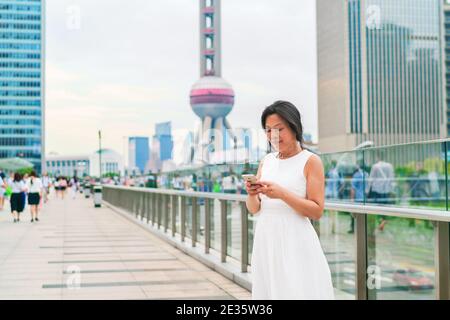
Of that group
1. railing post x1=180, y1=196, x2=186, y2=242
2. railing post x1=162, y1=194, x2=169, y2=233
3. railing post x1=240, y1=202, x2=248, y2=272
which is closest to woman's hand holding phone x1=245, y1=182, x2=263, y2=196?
railing post x1=240, y1=202, x2=248, y2=272

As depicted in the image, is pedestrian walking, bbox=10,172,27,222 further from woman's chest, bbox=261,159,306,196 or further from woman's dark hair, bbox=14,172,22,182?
woman's chest, bbox=261,159,306,196

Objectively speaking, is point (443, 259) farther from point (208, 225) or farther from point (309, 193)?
point (208, 225)

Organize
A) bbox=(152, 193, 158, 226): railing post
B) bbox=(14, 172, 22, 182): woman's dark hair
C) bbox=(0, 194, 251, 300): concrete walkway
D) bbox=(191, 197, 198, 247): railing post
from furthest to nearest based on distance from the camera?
bbox=(14, 172, 22, 182): woman's dark hair → bbox=(152, 193, 158, 226): railing post → bbox=(191, 197, 198, 247): railing post → bbox=(0, 194, 251, 300): concrete walkway

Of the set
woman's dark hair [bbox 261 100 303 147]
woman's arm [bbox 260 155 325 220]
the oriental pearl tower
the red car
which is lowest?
the red car

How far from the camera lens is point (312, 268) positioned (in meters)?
3.27

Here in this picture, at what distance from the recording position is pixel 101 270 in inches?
352

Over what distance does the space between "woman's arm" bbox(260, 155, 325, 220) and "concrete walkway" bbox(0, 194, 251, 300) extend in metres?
3.95

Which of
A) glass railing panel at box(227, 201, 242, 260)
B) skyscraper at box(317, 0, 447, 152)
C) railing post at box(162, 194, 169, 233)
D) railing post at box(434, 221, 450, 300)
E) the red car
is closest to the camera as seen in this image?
railing post at box(434, 221, 450, 300)

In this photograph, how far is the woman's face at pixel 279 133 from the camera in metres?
3.24

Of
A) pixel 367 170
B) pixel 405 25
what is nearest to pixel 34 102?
pixel 367 170

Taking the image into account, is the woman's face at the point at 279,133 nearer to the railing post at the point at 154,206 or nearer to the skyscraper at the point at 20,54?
the skyscraper at the point at 20,54

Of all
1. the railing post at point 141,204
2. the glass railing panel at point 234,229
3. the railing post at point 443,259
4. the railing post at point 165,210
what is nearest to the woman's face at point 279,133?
the railing post at point 443,259

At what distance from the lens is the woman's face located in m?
3.24
